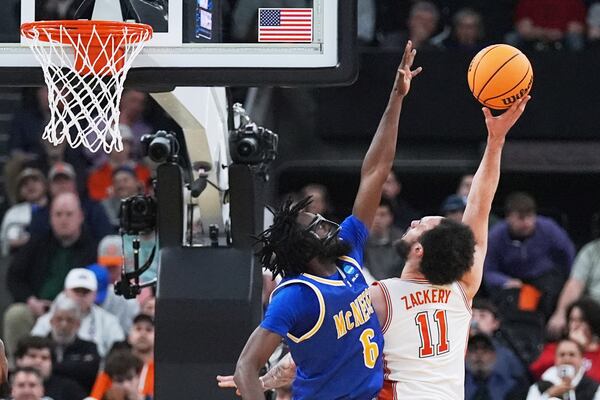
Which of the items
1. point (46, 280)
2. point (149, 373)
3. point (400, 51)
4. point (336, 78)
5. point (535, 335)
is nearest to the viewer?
point (336, 78)

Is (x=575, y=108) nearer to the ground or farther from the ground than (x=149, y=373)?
farther from the ground

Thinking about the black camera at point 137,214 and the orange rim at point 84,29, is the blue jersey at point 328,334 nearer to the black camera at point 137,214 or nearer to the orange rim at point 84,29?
the orange rim at point 84,29

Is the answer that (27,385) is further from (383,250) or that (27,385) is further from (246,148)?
(383,250)

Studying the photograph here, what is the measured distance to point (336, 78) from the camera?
6.78 m

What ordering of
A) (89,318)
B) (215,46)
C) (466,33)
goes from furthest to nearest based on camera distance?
(466,33) → (89,318) → (215,46)

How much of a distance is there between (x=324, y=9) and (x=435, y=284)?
4.67 feet

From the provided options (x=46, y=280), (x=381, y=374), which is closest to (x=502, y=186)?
(x=46, y=280)

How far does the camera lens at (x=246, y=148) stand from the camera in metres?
7.94

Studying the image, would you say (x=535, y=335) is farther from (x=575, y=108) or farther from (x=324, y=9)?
(x=324, y=9)

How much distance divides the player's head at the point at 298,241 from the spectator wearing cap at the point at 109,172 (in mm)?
7008

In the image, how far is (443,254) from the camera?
6.20m

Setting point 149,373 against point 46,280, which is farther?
point 46,280

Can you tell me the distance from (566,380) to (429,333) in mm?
3255

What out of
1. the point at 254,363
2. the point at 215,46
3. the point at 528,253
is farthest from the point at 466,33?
the point at 254,363
